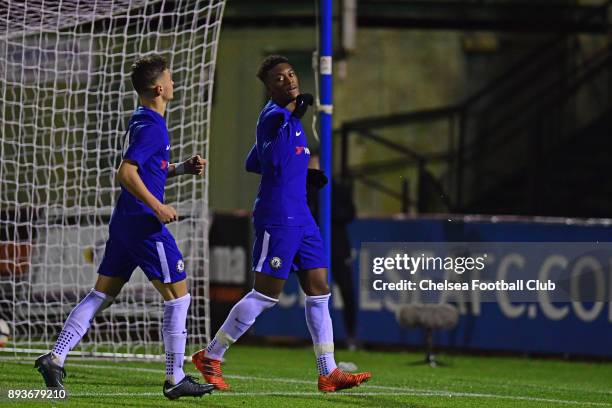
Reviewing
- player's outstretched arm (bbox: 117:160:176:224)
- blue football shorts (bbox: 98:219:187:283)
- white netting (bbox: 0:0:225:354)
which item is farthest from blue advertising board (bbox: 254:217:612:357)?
player's outstretched arm (bbox: 117:160:176:224)

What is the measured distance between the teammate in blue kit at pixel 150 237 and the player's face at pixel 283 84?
79cm

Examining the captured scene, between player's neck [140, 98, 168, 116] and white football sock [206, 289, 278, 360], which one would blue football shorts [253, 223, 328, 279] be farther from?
player's neck [140, 98, 168, 116]

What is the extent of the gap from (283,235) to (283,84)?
996 mm

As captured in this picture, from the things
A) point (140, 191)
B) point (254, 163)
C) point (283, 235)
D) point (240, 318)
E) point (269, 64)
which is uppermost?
point (269, 64)

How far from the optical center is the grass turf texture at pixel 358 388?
854cm

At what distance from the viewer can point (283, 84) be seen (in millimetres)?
8852

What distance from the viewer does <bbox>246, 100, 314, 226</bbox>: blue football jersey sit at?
870 centimetres

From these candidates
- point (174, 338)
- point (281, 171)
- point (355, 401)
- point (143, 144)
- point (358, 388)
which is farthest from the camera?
point (358, 388)

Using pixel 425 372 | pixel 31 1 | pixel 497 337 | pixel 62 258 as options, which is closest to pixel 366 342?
pixel 497 337

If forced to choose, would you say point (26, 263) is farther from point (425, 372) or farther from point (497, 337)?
point (497, 337)

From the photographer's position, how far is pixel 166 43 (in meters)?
14.8

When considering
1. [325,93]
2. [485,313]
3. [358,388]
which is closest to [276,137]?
[358,388]

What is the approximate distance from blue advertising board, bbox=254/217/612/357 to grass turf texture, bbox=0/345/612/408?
0.77 ft

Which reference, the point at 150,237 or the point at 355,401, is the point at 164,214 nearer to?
the point at 150,237
